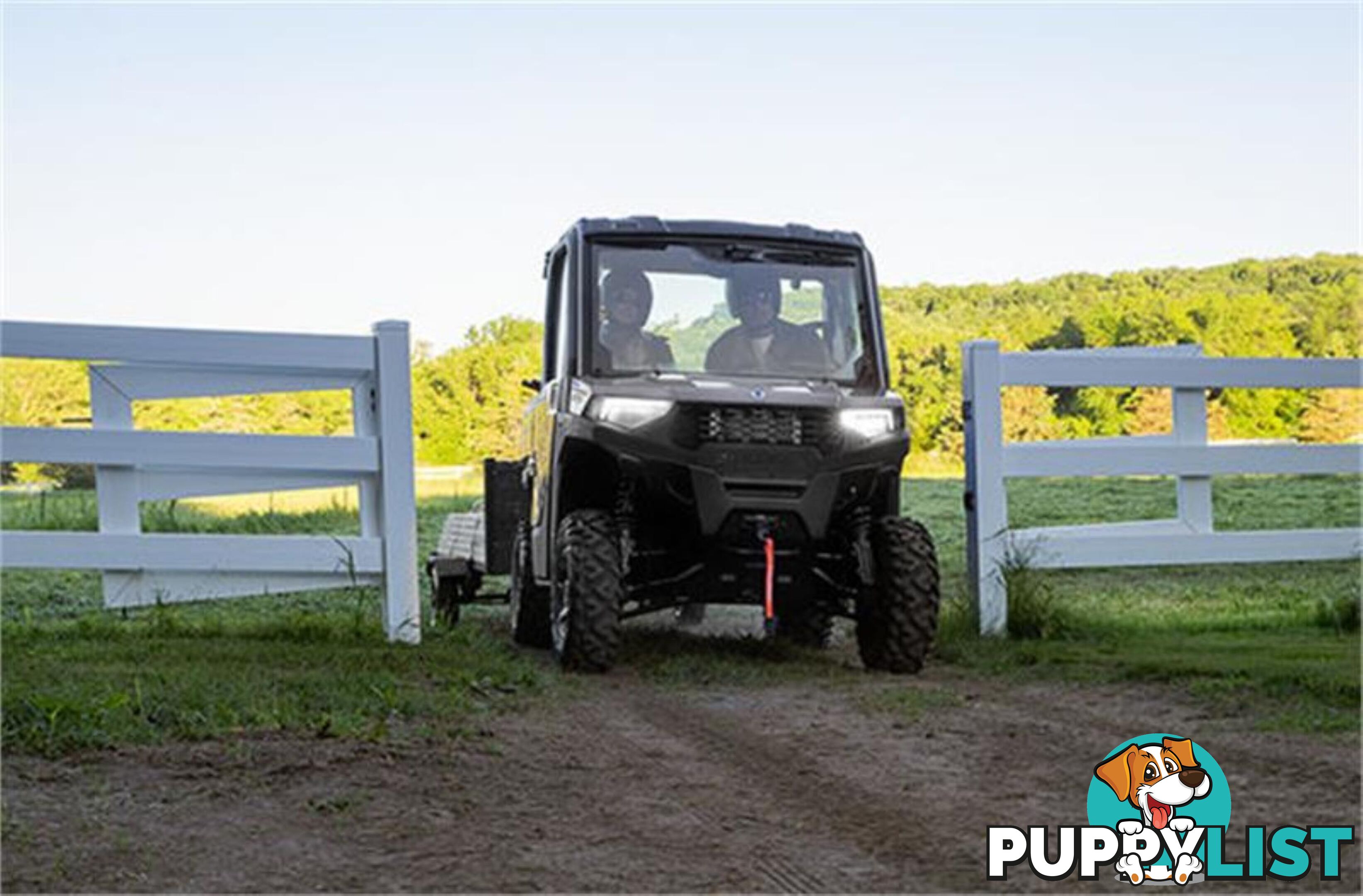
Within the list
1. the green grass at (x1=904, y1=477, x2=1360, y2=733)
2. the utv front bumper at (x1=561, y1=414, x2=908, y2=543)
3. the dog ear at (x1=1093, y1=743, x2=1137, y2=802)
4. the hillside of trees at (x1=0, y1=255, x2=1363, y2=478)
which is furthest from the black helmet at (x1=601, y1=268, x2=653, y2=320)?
the hillside of trees at (x1=0, y1=255, x2=1363, y2=478)

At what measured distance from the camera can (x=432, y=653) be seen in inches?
316

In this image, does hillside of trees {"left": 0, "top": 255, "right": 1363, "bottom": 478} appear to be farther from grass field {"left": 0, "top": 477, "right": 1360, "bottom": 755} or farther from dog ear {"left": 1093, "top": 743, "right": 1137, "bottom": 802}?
dog ear {"left": 1093, "top": 743, "right": 1137, "bottom": 802}

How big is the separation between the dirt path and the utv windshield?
8.16ft

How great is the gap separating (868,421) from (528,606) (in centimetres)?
237

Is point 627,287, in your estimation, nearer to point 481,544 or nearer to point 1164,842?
point 481,544

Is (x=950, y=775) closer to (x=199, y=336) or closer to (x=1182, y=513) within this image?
(x=199, y=336)

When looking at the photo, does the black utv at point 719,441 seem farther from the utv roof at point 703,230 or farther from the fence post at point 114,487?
the fence post at point 114,487

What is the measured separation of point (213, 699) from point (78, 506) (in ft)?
15.8

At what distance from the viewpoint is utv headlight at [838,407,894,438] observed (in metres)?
8.09

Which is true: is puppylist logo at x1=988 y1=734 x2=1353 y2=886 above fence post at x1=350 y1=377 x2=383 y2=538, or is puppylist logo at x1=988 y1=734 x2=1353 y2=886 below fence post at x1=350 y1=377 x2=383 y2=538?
below

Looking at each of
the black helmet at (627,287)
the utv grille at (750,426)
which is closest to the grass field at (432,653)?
the utv grille at (750,426)

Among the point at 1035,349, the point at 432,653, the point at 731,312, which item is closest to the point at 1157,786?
the point at 432,653

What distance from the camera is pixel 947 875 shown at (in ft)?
13.4

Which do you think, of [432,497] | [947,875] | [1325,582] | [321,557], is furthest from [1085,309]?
[947,875]
